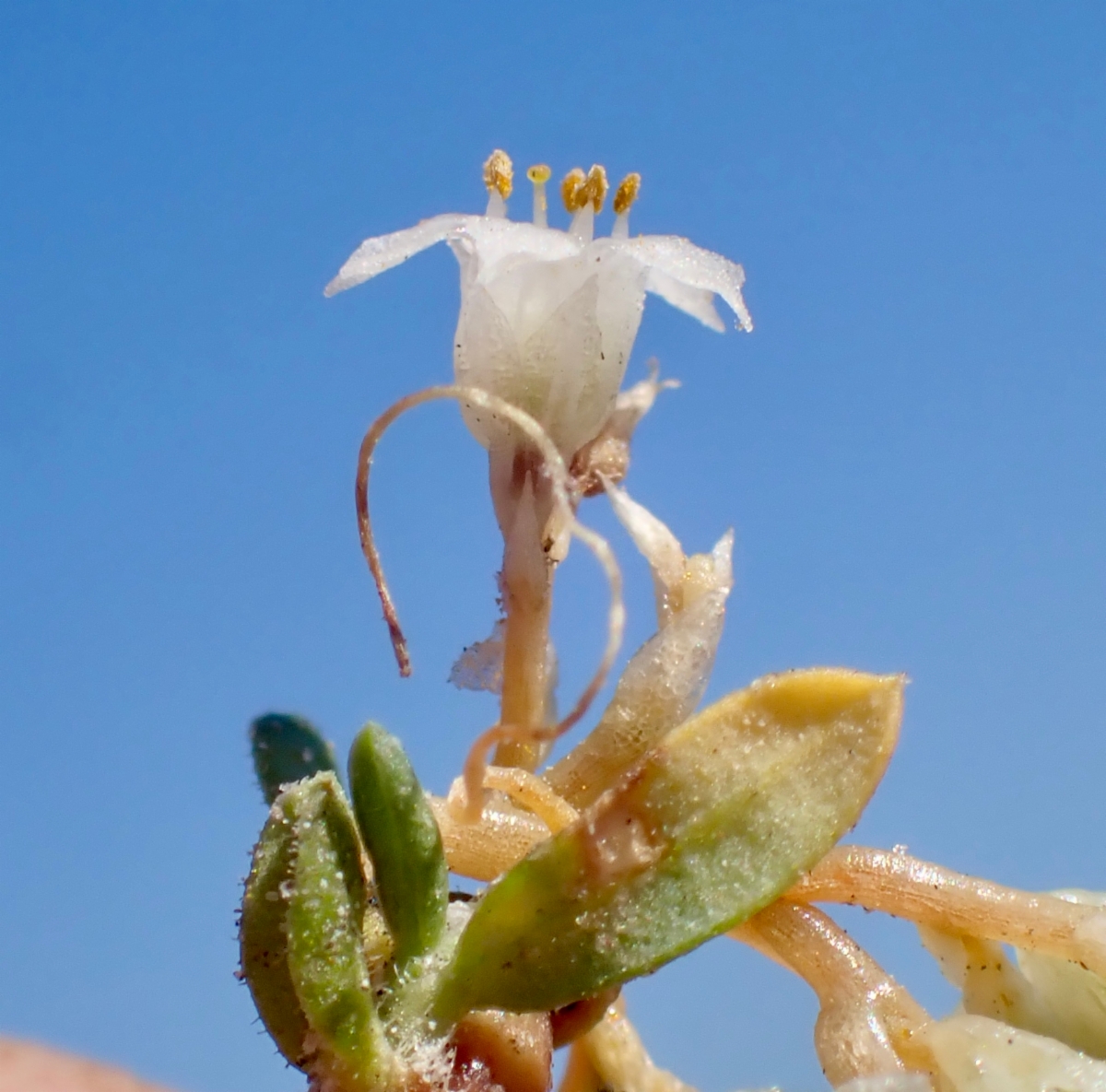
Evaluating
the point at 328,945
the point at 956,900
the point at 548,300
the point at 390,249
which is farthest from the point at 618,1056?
the point at 390,249

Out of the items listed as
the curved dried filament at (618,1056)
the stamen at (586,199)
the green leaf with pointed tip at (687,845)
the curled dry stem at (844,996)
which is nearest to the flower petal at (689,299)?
the stamen at (586,199)

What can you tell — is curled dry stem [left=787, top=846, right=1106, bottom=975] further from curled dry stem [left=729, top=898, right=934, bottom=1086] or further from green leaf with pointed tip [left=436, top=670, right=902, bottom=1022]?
green leaf with pointed tip [left=436, top=670, right=902, bottom=1022]

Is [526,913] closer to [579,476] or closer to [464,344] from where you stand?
[579,476]

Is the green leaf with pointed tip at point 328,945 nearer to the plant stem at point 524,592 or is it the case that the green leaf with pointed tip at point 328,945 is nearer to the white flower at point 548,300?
the plant stem at point 524,592

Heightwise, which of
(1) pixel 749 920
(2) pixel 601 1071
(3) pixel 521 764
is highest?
(3) pixel 521 764

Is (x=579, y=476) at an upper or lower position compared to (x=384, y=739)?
upper

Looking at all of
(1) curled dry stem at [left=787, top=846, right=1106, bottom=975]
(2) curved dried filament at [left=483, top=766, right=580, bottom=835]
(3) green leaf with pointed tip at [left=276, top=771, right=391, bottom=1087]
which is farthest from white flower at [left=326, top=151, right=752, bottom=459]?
(1) curled dry stem at [left=787, top=846, right=1106, bottom=975]

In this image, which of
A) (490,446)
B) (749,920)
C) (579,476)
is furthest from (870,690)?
(490,446)
